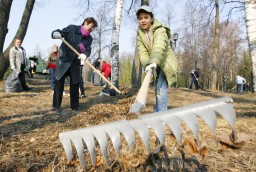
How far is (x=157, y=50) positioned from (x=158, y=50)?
0.04 feet

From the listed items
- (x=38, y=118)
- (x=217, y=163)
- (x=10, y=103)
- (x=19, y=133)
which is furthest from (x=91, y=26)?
(x=217, y=163)

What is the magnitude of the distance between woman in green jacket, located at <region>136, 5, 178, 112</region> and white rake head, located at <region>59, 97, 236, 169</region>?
1429mm

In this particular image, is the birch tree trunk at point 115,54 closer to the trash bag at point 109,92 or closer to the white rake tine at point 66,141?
the trash bag at point 109,92

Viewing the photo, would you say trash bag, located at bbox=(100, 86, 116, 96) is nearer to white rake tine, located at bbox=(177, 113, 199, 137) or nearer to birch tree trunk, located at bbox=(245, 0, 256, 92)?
birch tree trunk, located at bbox=(245, 0, 256, 92)

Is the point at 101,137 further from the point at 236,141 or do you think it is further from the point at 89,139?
the point at 236,141

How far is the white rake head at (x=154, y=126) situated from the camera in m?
1.29

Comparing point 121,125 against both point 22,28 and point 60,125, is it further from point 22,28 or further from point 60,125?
point 22,28

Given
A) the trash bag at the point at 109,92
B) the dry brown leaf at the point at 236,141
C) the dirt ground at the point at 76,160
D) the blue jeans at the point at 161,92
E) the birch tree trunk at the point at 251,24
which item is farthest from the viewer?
the trash bag at the point at 109,92

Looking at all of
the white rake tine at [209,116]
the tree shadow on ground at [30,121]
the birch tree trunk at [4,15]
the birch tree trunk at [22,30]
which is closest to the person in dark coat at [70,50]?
the tree shadow on ground at [30,121]

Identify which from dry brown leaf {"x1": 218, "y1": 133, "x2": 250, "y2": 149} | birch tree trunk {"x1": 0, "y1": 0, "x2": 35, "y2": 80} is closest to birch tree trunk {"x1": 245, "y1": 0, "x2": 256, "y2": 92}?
dry brown leaf {"x1": 218, "y1": 133, "x2": 250, "y2": 149}

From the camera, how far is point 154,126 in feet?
4.32

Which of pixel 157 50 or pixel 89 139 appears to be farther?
pixel 157 50

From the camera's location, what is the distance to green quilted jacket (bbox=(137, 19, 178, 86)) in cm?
305

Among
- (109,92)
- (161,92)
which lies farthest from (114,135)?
(109,92)
